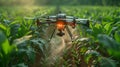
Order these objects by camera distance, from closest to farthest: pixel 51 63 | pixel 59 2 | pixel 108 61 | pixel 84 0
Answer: pixel 108 61
pixel 51 63
pixel 84 0
pixel 59 2

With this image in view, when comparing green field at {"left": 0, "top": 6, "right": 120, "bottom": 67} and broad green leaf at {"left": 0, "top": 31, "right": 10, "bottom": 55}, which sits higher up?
broad green leaf at {"left": 0, "top": 31, "right": 10, "bottom": 55}

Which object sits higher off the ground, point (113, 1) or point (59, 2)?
point (113, 1)

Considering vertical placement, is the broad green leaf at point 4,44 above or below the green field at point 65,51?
above

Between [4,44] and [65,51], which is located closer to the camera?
[4,44]

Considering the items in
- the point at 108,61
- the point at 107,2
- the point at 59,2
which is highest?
the point at 108,61

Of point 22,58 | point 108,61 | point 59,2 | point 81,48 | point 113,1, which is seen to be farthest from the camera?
point 59,2

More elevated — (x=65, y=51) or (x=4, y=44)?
(x=4, y=44)

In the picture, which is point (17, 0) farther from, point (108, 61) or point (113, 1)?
point (108, 61)

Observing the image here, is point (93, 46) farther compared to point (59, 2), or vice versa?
point (59, 2)

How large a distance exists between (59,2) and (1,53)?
5829 centimetres

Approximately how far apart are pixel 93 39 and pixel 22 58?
1364 millimetres

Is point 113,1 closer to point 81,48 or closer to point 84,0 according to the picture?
point 84,0

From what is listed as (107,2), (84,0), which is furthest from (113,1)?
(84,0)

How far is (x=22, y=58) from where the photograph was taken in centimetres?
471
